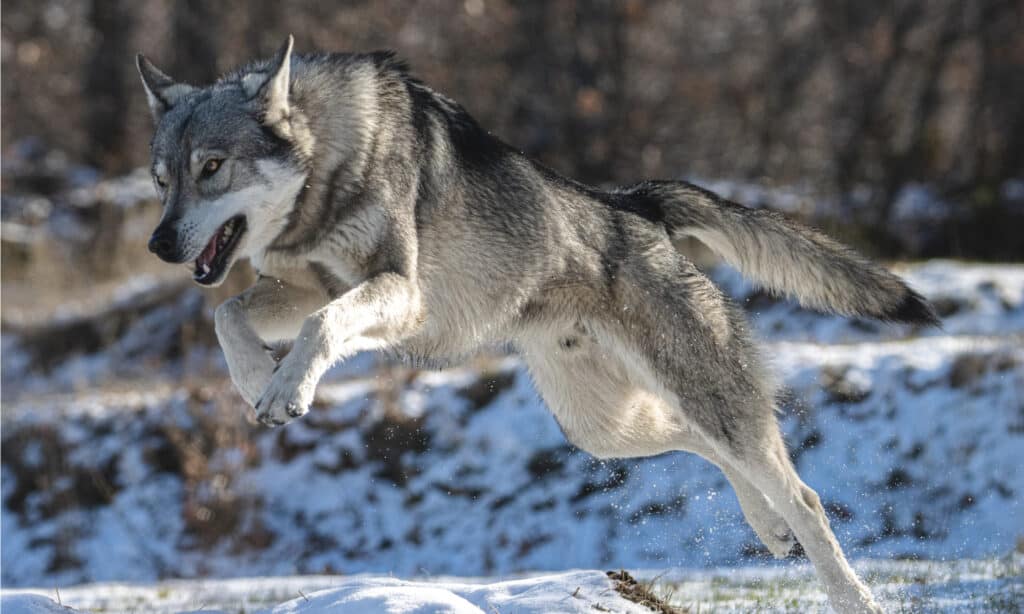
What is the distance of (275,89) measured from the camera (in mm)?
4426

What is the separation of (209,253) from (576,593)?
5.84 ft

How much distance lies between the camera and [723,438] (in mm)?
4941

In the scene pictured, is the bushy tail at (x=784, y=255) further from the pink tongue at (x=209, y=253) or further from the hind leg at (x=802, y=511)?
the pink tongue at (x=209, y=253)

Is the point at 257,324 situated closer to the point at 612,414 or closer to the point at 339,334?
the point at 339,334

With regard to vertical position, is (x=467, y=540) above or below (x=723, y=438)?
below

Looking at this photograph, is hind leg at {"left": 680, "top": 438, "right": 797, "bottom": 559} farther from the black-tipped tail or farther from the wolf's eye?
the wolf's eye

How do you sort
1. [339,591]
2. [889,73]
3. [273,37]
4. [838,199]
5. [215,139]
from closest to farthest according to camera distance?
[339,591] → [215,139] → [838,199] → [889,73] → [273,37]

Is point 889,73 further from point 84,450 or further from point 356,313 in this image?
point 356,313

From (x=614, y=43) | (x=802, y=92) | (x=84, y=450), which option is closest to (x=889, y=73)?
(x=802, y=92)

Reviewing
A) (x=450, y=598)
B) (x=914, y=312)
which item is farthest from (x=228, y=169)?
(x=914, y=312)

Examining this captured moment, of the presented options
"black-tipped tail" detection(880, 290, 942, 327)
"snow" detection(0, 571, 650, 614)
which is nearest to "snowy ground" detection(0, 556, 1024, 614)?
"snow" detection(0, 571, 650, 614)

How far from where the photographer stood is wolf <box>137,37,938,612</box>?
14.2 ft

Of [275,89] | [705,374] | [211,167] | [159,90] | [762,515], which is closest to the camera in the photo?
[211,167]

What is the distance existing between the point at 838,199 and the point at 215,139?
37.2ft
